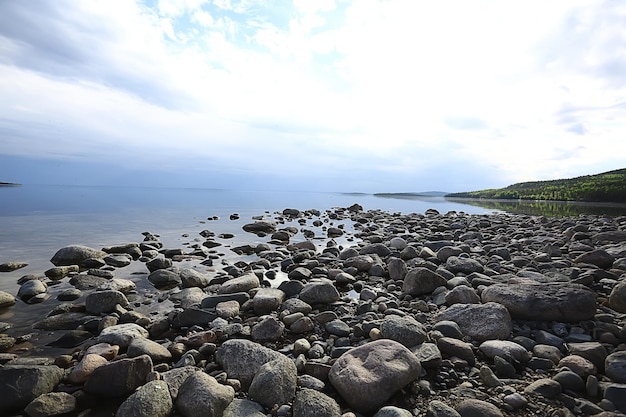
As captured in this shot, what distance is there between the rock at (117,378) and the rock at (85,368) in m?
0.20

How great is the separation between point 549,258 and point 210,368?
438 inches

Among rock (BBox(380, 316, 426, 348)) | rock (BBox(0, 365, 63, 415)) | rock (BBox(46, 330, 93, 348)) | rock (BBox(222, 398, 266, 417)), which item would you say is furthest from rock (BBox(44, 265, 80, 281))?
rock (BBox(380, 316, 426, 348))

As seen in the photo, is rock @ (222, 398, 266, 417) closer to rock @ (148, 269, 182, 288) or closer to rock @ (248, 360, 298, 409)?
rock @ (248, 360, 298, 409)

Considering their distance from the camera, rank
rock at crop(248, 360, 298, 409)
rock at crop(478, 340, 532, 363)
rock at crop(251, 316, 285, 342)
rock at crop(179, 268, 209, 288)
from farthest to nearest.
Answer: rock at crop(179, 268, 209, 288) → rock at crop(251, 316, 285, 342) → rock at crop(478, 340, 532, 363) → rock at crop(248, 360, 298, 409)

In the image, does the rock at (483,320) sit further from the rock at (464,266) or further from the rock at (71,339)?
the rock at (71,339)

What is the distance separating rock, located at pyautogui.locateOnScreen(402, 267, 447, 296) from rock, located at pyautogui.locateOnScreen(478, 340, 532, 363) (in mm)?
2792

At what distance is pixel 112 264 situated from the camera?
11727 millimetres

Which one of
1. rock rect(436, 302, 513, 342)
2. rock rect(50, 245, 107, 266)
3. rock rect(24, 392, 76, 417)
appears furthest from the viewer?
rock rect(50, 245, 107, 266)

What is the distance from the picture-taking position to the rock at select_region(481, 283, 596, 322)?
5680 millimetres

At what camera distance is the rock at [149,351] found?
512cm

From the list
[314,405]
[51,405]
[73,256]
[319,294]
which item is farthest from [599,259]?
[73,256]

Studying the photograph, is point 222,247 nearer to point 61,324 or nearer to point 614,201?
point 61,324

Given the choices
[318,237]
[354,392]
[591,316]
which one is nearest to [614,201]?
[318,237]

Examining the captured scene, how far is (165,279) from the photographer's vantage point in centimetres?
958
